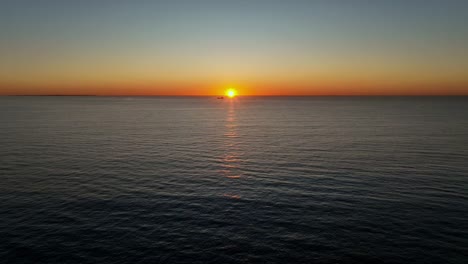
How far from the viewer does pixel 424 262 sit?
1088 inches

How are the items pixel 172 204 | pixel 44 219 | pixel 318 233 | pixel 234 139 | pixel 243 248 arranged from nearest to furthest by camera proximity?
pixel 243 248 → pixel 318 233 → pixel 44 219 → pixel 172 204 → pixel 234 139

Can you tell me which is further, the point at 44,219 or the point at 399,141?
the point at 399,141

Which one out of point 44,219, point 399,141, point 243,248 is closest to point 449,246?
point 243,248

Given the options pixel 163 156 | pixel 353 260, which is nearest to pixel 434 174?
pixel 353 260

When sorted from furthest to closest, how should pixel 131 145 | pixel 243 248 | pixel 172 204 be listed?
pixel 131 145 → pixel 172 204 → pixel 243 248

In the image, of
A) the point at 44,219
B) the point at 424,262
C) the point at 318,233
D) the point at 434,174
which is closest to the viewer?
the point at 424,262

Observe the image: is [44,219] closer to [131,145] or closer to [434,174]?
[131,145]

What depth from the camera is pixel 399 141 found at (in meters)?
91.5

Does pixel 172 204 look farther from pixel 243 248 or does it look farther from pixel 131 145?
pixel 131 145

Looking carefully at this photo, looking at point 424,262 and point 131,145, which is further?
point 131,145

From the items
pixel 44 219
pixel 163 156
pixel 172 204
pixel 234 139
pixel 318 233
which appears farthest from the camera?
pixel 234 139

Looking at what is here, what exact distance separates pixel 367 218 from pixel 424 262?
8914 millimetres

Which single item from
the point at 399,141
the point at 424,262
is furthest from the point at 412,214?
the point at 399,141

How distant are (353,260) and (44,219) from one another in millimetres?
31411
